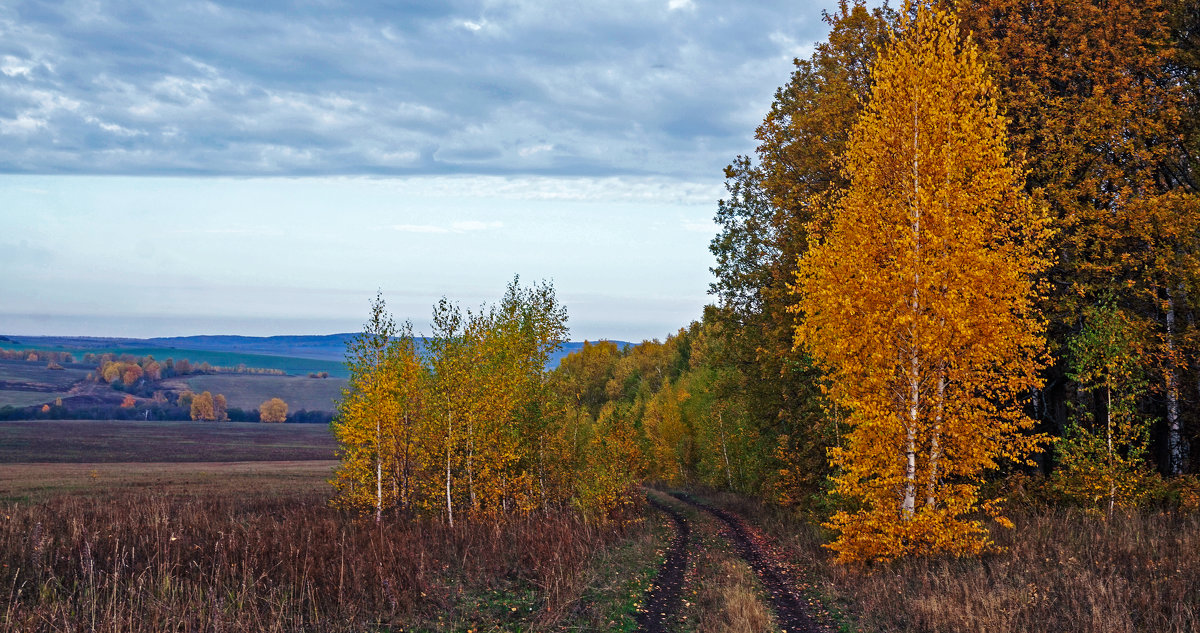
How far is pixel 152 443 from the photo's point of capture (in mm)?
145875

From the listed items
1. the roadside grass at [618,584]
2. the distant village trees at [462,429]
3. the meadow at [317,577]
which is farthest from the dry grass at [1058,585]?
the distant village trees at [462,429]

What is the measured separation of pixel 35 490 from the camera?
198 feet

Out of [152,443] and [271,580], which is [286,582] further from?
[152,443]

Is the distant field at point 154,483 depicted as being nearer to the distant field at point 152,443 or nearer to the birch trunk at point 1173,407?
the distant field at point 152,443

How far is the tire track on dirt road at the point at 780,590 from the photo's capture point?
12539 millimetres

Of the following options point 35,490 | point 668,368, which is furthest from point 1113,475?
point 668,368

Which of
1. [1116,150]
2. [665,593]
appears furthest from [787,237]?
[665,593]

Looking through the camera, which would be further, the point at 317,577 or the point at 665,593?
the point at 665,593

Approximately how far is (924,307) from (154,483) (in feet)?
247

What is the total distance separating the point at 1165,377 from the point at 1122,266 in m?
3.61

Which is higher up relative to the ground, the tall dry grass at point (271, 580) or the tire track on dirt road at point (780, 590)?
the tall dry grass at point (271, 580)

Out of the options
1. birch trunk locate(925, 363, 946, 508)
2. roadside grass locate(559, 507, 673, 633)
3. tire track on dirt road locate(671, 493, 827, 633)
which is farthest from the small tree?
roadside grass locate(559, 507, 673, 633)

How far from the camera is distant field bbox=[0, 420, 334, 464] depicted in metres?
118

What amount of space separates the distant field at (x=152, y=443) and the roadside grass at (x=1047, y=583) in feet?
419
